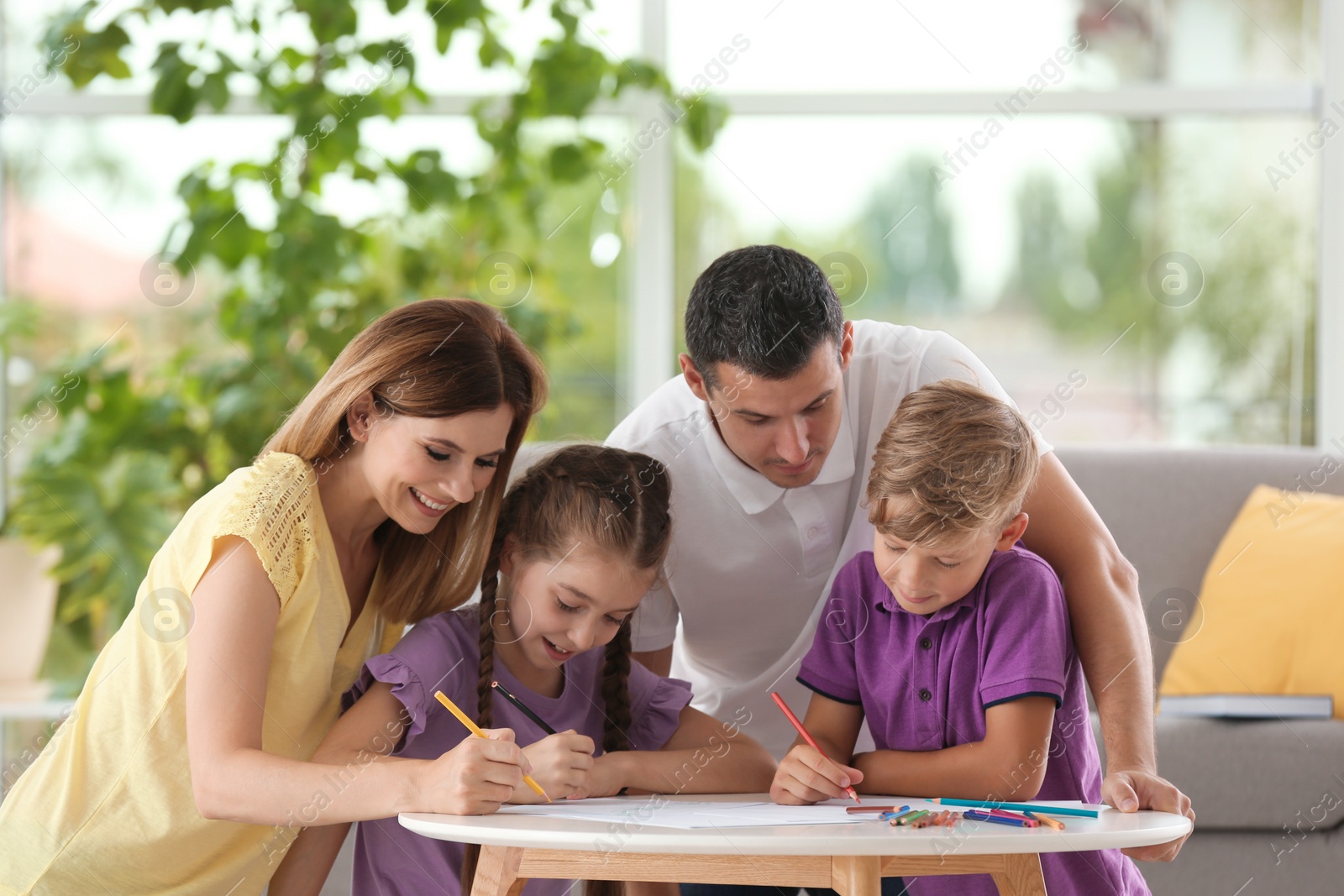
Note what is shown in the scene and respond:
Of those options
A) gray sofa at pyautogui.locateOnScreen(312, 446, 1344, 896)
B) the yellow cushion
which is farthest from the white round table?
the yellow cushion

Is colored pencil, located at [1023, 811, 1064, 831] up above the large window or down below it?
below

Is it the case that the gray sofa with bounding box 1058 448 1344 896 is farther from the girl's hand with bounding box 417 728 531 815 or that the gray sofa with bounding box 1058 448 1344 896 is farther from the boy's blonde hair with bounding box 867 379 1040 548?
the girl's hand with bounding box 417 728 531 815

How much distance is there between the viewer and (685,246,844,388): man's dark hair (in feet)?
4.73

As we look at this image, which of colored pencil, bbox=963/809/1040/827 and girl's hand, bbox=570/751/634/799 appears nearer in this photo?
colored pencil, bbox=963/809/1040/827

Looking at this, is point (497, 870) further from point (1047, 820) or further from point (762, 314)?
point (762, 314)

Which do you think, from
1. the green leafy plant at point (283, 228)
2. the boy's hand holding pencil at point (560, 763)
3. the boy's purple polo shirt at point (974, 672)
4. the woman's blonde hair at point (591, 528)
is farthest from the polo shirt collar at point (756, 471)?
the green leafy plant at point (283, 228)

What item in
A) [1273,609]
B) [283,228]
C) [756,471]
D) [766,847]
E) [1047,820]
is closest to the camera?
[766,847]

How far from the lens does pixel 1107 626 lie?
1.38m

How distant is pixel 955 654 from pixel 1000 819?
275mm

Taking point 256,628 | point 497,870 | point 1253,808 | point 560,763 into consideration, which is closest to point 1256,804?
point 1253,808

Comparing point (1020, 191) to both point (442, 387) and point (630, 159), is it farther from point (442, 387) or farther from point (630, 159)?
point (442, 387)

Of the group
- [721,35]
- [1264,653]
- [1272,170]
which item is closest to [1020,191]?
[1272,170]

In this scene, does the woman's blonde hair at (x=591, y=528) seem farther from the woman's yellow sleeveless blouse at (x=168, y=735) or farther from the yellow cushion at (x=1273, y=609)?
the yellow cushion at (x=1273, y=609)

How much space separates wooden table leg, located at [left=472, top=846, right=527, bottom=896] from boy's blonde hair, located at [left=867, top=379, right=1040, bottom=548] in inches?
20.6
